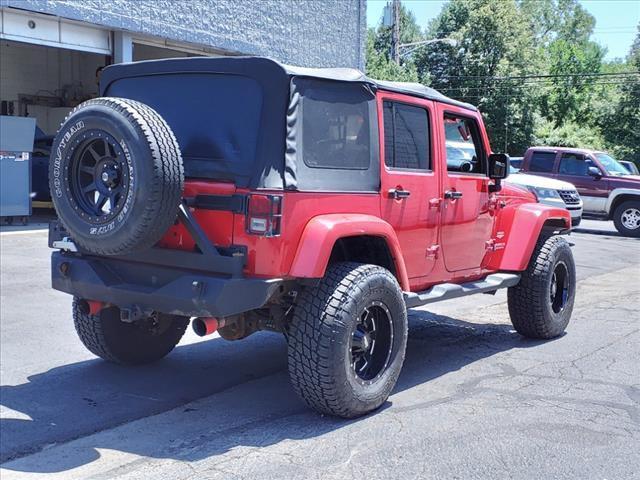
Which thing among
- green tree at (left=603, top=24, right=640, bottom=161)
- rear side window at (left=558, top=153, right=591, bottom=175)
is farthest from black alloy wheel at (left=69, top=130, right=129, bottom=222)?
green tree at (left=603, top=24, right=640, bottom=161)

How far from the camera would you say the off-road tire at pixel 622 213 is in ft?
60.3

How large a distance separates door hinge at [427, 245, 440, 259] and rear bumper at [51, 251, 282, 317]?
5.48 ft

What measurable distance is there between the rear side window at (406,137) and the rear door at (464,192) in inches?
11.1

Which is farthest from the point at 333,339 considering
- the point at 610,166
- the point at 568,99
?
the point at 568,99

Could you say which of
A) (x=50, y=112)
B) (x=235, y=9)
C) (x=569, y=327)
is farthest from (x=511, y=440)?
(x=50, y=112)

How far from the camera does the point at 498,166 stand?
6.55 metres

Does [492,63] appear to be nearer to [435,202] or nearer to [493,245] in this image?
[493,245]

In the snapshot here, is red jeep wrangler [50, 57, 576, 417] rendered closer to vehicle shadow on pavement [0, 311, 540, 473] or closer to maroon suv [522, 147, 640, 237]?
vehicle shadow on pavement [0, 311, 540, 473]

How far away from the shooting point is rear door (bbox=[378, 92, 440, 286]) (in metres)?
5.20

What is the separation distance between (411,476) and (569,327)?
4357mm

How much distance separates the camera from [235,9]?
60.0 ft

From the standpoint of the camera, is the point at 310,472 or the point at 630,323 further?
the point at 630,323

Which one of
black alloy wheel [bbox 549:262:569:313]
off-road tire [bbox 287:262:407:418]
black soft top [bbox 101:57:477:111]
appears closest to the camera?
off-road tire [bbox 287:262:407:418]

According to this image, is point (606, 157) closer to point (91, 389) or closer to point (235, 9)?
point (235, 9)
